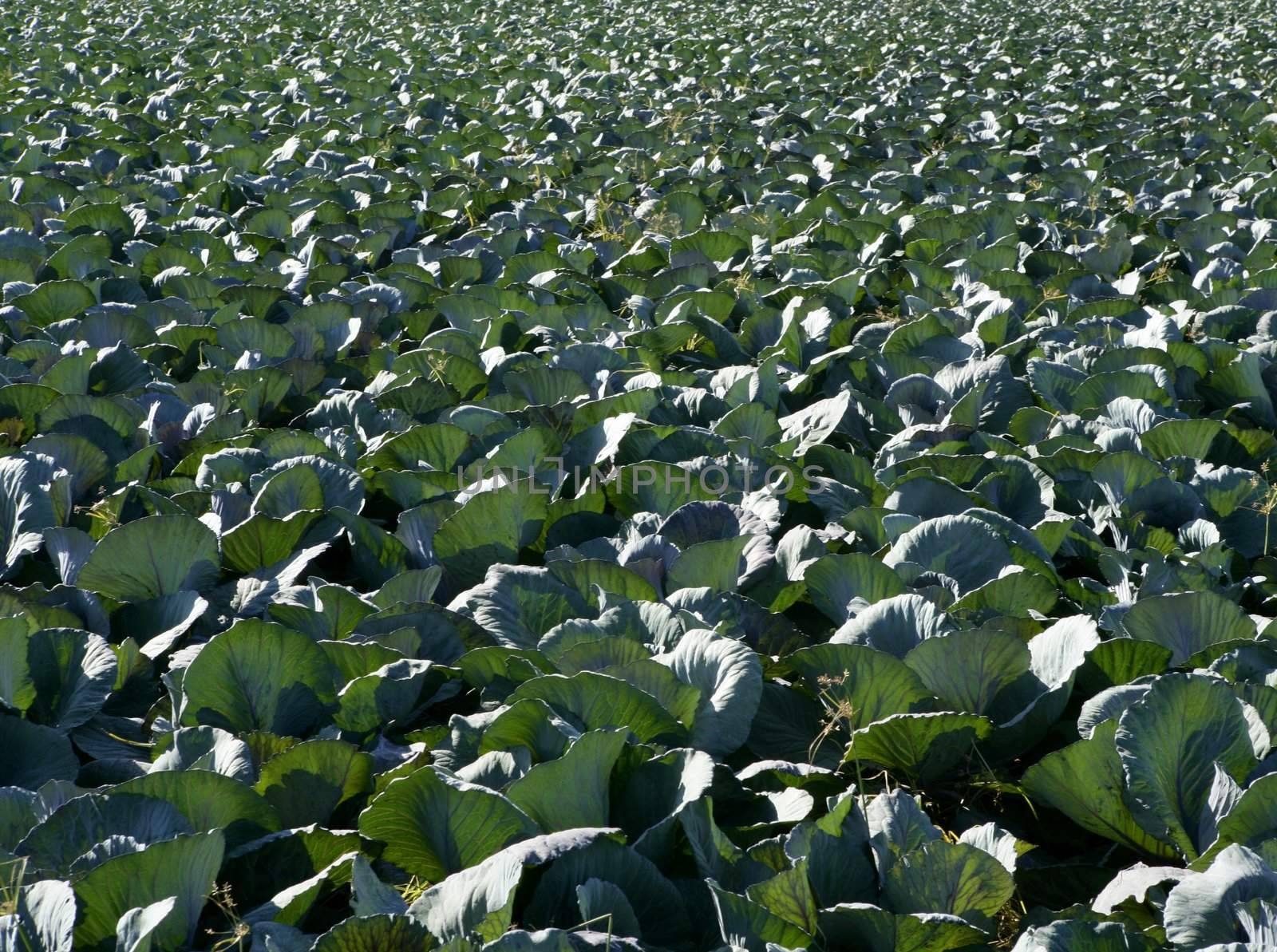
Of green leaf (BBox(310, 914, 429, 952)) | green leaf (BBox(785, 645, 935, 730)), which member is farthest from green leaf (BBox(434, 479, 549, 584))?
green leaf (BBox(310, 914, 429, 952))

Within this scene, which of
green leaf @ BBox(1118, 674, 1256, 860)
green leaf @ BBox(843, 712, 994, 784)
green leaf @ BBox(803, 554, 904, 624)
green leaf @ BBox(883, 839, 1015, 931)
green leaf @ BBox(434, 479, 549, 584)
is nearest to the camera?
green leaf @ BBox(883, 839, 1015, 931)

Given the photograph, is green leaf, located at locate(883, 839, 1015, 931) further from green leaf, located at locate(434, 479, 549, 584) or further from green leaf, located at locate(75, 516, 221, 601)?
green leaf, located at locate(75, 516, 221, 601)

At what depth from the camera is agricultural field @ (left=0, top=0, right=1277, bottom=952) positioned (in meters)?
1.39

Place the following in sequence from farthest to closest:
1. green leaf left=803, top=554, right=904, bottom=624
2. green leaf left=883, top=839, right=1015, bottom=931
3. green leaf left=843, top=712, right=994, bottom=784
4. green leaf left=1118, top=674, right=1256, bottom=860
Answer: green leaf left=803, top=554, right=904, bottom=624, green leaf left=843, top=712, right=994, bottom=784, green leaf left=1118, top=674, right=1256, bottom=860, green leaf left=883, top=839, right=1015, bottom=931

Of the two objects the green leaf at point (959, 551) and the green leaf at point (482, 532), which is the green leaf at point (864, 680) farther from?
the green leaf at point (482, 532)

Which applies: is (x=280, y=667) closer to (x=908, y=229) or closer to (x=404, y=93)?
(x=908, y=229)

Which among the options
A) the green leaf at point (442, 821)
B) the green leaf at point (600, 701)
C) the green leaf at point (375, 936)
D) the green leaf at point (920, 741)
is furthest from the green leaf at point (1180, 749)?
the green leaf at point (375, 936)

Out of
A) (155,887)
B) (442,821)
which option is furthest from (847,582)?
(155,887)

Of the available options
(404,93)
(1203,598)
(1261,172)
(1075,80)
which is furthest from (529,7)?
(1203,598)

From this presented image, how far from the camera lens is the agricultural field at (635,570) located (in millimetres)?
1395

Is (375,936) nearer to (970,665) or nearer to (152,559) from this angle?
(970,665)

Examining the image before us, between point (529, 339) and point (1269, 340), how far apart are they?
1.87 meters

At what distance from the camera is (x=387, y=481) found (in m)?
2.38

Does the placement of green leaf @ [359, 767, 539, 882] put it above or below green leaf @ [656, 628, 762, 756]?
above
